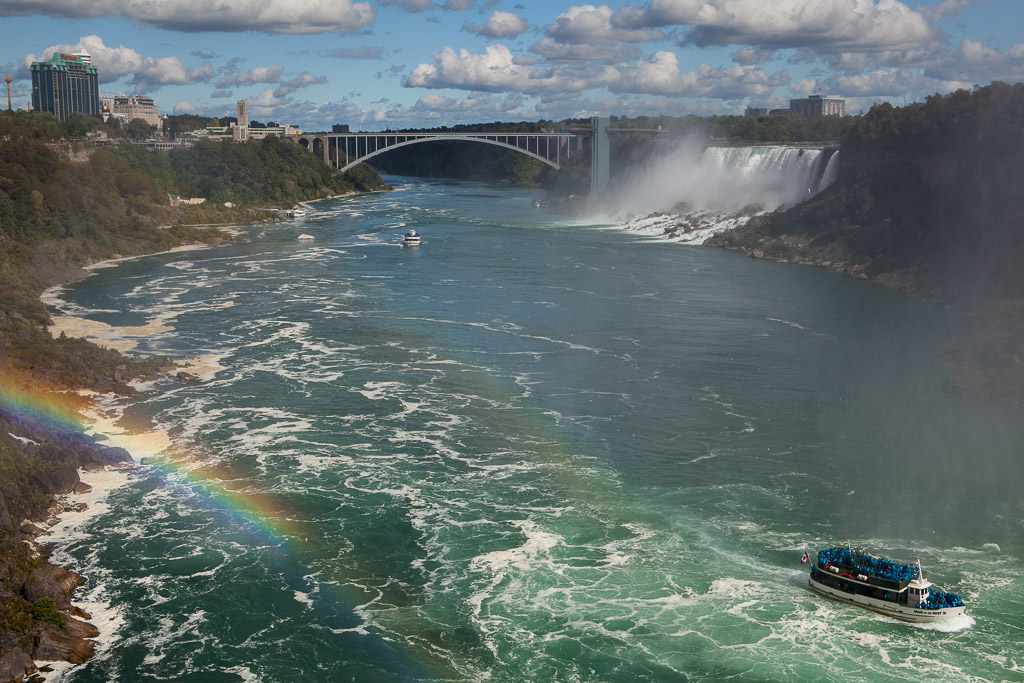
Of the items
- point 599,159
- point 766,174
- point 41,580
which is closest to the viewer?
point 41,580

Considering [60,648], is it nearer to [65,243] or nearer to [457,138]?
[65,243]

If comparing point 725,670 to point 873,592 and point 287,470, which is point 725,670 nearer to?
point 873,592

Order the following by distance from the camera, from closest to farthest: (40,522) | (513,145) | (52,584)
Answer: (52,584), (40,522), (513,145)

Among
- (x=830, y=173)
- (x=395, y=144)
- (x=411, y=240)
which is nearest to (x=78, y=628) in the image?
(x=411, y=240)

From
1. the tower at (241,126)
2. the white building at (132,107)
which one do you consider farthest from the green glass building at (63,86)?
the tower at (241,126)

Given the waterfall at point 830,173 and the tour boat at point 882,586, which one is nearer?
the tour boat at point 882,586

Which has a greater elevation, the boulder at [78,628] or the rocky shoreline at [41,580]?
the rocky shoreline at [41,580]

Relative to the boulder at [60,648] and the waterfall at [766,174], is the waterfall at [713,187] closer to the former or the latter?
the waterfall at [766,174]

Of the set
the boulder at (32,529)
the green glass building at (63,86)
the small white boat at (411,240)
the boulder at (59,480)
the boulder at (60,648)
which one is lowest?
the boulder at (60,648)
